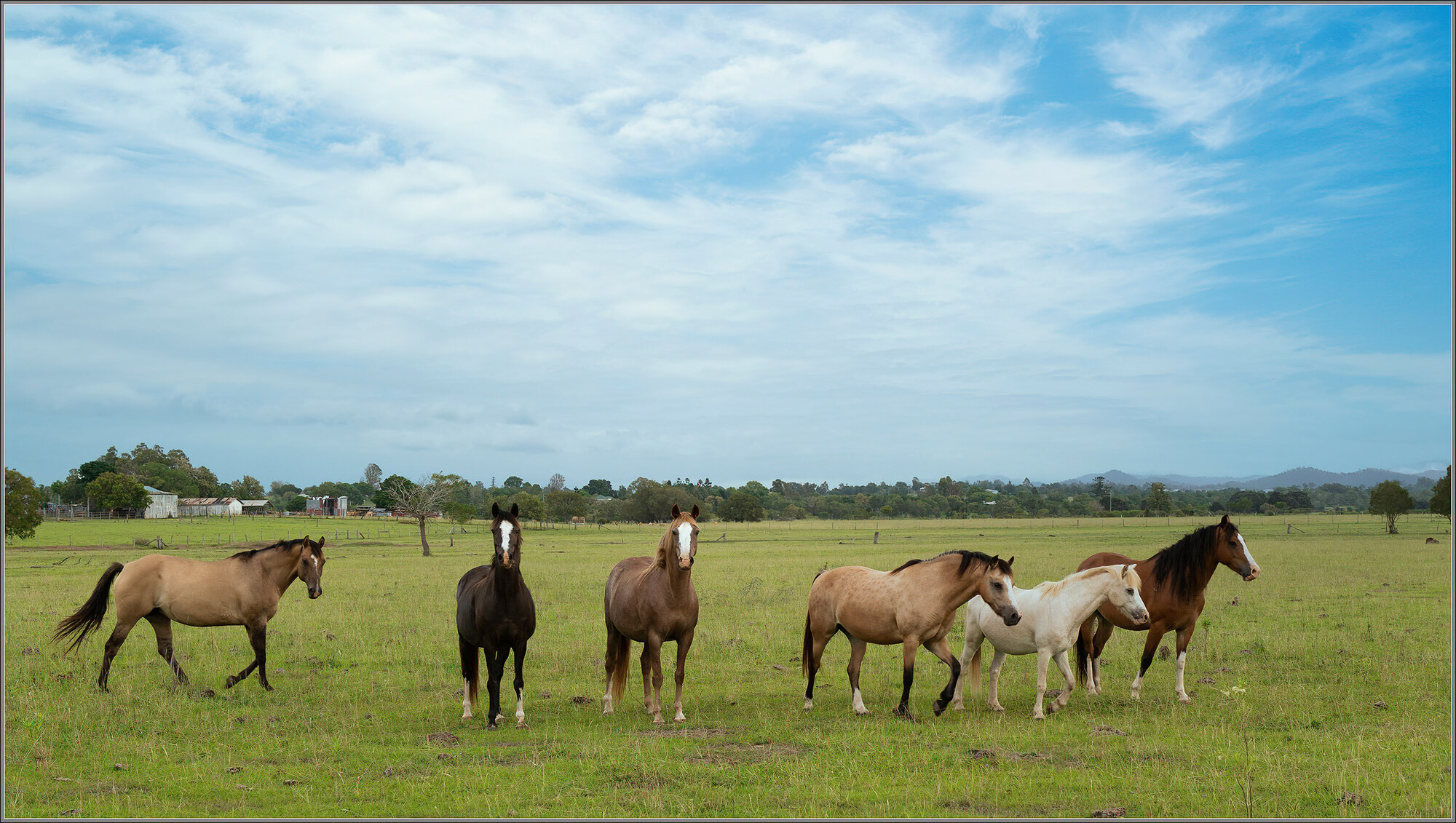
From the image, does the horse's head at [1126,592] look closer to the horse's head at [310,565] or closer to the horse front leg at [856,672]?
the horse front leg at [856,672]

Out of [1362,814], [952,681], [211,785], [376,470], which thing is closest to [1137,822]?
[1362,814]

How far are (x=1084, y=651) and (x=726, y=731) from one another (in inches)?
204

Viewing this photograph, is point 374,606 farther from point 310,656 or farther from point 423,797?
point 423,797

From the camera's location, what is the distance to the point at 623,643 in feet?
35.6

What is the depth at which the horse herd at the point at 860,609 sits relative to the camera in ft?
33.0

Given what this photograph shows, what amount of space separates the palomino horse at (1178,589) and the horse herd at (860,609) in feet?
0.06

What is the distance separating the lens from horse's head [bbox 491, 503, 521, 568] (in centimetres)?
969

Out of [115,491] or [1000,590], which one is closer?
[1000,590]

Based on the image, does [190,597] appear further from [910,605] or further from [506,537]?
[910,605]

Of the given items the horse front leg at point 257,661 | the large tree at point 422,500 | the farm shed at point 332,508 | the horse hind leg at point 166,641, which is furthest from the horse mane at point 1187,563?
the farm shed at point 332,508

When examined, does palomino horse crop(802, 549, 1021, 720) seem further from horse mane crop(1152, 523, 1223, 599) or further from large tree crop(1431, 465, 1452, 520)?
large tree crop(1431, 465, 1452, 520)

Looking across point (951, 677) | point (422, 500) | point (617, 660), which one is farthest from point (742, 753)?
point (422, 500)

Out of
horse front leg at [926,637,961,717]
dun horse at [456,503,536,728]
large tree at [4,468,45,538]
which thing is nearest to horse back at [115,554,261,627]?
dun horse at [456,503,536,728]

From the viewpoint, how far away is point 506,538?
9758 mm
